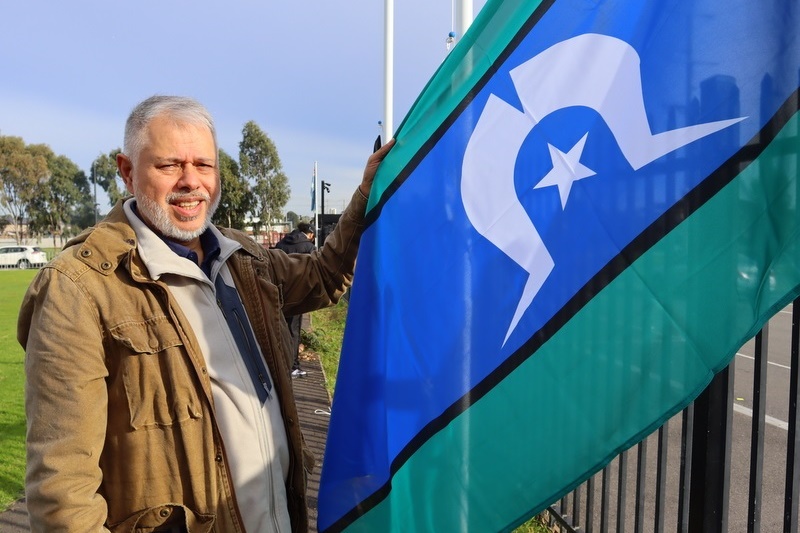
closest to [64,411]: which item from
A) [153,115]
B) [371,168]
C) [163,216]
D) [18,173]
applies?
[163,216]

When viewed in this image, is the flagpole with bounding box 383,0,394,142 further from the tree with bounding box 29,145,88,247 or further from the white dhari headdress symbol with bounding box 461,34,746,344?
the tree with bounding box 29,145,88,247

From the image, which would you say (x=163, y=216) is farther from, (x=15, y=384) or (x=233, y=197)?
(x=233, y=197)

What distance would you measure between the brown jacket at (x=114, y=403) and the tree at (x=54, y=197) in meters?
63.9

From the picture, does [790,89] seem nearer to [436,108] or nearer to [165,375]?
[436,108]

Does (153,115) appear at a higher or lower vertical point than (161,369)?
higher

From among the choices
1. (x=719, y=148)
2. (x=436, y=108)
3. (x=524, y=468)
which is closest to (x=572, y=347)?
(x=524, y=468)

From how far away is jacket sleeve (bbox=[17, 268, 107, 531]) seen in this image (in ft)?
4.82

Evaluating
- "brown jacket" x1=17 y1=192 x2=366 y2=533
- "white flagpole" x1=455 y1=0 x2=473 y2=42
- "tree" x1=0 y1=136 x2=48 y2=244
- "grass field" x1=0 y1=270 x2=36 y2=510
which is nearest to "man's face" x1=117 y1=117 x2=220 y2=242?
"brown jacket" x1=17 y1=192 x2=366 y2=533

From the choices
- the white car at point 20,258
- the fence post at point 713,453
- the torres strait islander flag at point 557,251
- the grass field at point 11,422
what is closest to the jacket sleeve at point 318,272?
the torres strait islander flag at point 557,251

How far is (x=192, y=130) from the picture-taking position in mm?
1863

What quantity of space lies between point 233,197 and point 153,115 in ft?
136

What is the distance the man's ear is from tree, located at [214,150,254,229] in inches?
1526

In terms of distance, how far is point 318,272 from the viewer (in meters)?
2.49

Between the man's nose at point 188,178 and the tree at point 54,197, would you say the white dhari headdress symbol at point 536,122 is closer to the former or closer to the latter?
the man's nose at point 188,178
